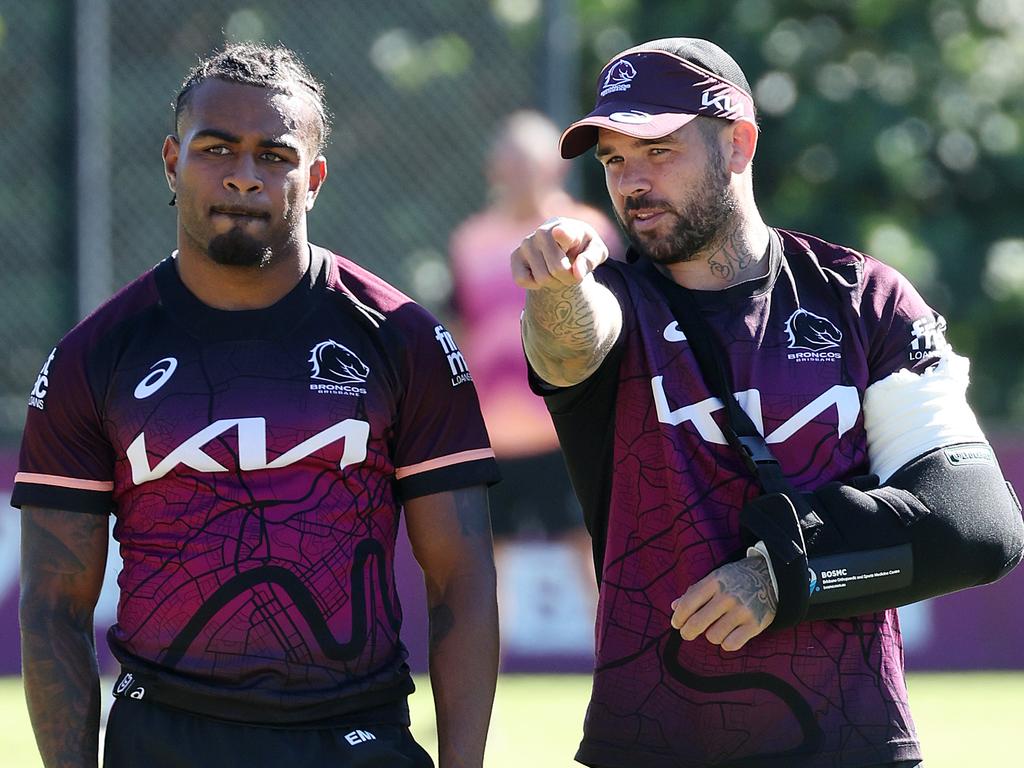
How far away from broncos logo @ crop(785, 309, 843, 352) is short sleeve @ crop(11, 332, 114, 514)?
1.42m

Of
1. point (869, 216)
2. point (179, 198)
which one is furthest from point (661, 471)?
point (869, 216)

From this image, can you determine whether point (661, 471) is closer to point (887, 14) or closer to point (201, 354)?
point (201, 354)

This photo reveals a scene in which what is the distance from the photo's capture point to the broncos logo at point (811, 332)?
3592 millimetres

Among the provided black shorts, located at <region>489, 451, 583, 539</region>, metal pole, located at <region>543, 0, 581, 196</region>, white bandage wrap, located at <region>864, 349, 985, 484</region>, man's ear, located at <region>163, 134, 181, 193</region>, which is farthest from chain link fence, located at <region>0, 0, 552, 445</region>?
white bandage wrap, located at <region>864, 349, 985, 484</region>

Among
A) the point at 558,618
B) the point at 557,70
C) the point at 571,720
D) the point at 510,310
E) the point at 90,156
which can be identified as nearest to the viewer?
the point at 571,720

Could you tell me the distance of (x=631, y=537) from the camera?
3525 mm

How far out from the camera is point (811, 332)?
11.9 ft

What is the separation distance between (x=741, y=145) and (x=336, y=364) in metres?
0.97

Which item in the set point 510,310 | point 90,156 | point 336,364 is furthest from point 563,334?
point 90,156

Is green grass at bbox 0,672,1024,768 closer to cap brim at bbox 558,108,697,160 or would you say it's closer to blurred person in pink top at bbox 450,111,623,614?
blurred person in pink top at bbox 450,111,623,614

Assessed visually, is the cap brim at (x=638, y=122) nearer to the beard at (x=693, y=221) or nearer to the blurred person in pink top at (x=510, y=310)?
the beard at (x=693, y=221)

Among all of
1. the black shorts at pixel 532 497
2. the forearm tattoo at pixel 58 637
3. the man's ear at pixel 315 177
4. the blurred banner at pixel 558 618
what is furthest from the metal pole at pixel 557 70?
the forearm tattoo at pixel 58 637

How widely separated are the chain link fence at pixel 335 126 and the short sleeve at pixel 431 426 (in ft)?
24.4

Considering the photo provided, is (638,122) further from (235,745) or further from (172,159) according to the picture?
(235,745)
